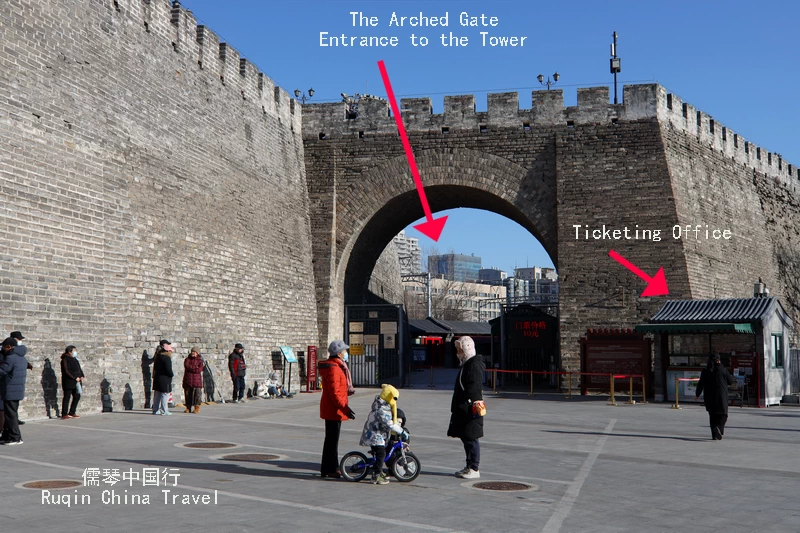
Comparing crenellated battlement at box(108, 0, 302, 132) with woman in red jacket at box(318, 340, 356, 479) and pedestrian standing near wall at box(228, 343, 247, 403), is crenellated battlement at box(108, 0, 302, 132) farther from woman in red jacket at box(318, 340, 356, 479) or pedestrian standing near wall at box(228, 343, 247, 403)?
woman in red jacket at box(318, 340, 356, 479)

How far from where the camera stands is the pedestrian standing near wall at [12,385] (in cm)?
1063

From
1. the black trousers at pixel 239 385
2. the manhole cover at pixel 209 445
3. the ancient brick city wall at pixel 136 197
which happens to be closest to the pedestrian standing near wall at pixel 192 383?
the ancient brick city wall at pixel 136 197

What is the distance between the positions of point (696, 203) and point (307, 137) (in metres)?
12.5

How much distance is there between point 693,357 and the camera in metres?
19.8

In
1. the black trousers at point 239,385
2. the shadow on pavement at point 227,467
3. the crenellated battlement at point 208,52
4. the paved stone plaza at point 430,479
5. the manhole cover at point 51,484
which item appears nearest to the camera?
the paved stone plaza at point 430,479

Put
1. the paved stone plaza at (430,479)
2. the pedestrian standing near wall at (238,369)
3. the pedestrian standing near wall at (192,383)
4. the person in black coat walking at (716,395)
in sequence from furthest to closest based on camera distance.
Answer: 1. the pedestrian standing near wall at (238,369)
2. the pedestrian standing near wall at (192,383)
3. the person in black coat walking at (716,395)
4. the paved stone plaza at (430,479)

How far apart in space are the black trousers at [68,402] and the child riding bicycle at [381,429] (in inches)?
307

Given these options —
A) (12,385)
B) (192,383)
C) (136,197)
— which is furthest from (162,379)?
(12,385)

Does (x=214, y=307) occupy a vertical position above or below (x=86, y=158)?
below

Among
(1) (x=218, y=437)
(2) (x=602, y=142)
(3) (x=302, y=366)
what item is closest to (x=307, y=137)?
(3) (x=302, y=366)

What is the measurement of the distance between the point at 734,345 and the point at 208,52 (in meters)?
15.4

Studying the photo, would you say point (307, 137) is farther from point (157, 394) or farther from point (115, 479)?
point (115, 479)

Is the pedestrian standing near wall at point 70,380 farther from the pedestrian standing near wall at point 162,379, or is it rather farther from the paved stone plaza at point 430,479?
the pedestrian standing near wall at point 162,379

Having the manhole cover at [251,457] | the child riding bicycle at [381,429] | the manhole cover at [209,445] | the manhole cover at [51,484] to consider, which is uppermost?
the child riding bicycle at [381,429]
